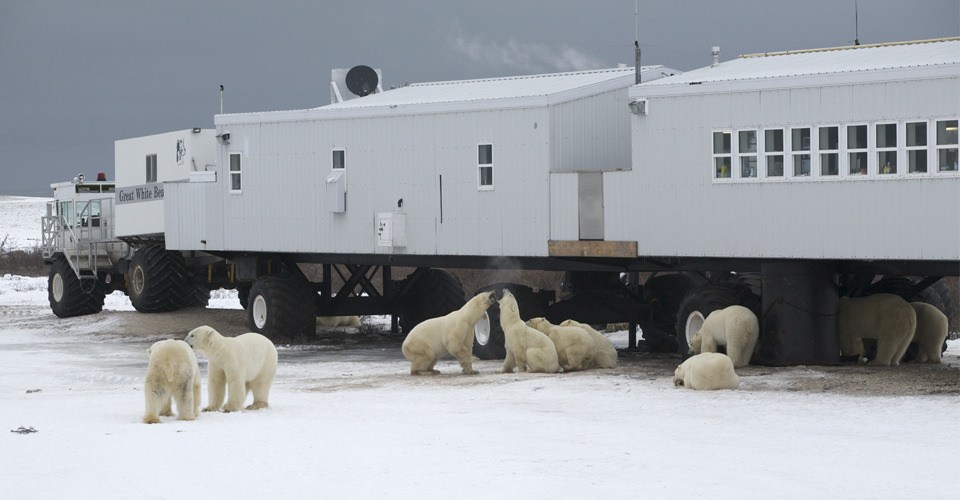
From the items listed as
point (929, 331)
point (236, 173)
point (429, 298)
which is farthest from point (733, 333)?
point (236, 173)

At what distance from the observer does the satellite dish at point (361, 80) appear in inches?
1276

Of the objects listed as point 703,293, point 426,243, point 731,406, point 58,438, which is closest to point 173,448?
Answer: point 58,438

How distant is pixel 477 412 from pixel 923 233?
279 inches

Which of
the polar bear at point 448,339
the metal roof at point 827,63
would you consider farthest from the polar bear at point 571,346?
the metal roof at point 827,63

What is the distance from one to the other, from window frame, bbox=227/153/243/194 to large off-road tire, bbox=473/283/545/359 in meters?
7.13

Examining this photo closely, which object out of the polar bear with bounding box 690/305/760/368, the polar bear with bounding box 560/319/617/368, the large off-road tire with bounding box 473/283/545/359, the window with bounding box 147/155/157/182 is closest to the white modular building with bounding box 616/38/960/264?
the polar bear with bounding box 690/305/760/368

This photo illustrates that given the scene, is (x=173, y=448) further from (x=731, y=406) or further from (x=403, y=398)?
(x=731, y=406)

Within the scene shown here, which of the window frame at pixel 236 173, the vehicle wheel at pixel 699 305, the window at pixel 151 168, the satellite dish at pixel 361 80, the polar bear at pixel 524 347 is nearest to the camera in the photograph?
the polar bear at pixel 524 347

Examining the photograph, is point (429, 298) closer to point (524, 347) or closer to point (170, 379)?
point (524, 347)

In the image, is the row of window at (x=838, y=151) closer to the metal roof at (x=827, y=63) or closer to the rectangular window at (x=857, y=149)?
the rectangular window at (x=857, y=149)

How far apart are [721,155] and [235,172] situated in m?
11.8

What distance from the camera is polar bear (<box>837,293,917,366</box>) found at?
68.6 ft

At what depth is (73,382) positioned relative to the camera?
69.2ft

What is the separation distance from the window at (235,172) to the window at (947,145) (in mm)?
15112
